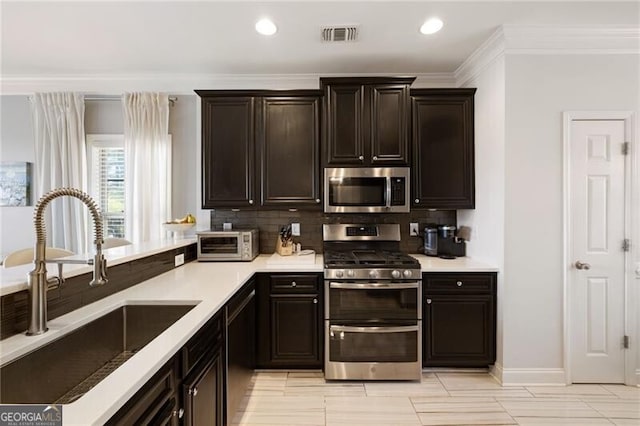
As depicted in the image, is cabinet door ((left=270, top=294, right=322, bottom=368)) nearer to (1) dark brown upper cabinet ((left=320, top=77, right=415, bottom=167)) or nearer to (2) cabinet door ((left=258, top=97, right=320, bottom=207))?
(2) cabinet door ((left=258, top=97, right=320, bottom=207))

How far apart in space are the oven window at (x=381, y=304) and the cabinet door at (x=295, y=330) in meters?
0.27

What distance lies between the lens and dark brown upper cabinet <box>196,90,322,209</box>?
3.10 m

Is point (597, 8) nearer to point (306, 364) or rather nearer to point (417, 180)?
point (417, 180)

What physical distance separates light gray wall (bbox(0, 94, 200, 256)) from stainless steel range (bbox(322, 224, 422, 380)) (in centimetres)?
197

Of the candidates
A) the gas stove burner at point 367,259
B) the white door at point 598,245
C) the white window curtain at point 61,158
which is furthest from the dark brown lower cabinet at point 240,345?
the white door at point 598,245

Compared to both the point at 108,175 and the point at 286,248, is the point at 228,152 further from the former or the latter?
the point at 108,175

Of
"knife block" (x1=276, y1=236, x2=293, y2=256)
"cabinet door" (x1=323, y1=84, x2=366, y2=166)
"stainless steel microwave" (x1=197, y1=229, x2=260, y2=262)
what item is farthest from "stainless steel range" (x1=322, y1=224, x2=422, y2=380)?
"cabinet door" (x1=323, y1=84, x2=366, y2=166)

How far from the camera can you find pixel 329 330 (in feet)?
8.76

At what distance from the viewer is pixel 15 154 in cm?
370

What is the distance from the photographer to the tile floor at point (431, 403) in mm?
2205

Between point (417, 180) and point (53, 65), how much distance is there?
382 cm

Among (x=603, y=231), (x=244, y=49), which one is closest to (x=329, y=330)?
(x=603, y=231)

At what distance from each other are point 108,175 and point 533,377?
4600 millimetres

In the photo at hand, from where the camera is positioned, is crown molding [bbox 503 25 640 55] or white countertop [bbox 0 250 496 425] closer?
white countertop [bbox 0 250 496 425]
